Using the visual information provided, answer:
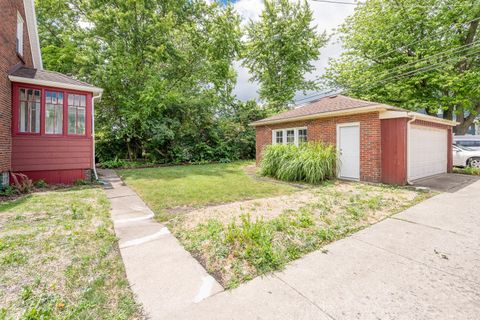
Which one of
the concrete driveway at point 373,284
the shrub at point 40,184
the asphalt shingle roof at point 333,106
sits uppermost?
the asphalt shingle roof at point 333,106

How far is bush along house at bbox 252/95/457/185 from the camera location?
7.32 m

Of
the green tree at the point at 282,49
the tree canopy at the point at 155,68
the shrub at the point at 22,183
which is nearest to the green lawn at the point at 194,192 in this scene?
the shrub at the point at 22,183

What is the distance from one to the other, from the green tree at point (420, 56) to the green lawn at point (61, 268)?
17.2 m

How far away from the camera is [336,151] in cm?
873

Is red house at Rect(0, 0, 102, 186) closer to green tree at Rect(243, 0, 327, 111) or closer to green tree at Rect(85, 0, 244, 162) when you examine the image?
green tree at Rect(85, 0, 244, 162)

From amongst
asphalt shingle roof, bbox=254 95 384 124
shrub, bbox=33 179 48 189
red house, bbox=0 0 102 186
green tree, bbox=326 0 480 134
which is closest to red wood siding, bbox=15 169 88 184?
red house, bbox=0 0 102 186

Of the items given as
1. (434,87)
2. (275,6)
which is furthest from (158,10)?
(434,87)

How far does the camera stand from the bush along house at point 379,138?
7324 mm

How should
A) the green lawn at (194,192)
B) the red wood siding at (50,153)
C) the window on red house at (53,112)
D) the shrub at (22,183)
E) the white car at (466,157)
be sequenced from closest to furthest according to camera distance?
the green lawn at (194,192) → the shrub at (22,183) → the red wood siding at (50,153) → the window on red house at (53,112) → the white car at (466,157)

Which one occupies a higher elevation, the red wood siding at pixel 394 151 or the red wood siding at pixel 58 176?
the red wood siding at pixel 394 151

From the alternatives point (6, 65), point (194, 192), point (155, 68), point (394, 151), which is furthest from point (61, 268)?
point (155, 68)

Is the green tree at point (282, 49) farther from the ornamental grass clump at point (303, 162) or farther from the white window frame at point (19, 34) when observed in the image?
the white window frame at point (19, 34)

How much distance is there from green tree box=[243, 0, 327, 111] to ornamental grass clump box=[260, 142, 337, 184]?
1293 centimetres

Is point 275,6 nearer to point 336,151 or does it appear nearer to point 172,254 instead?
point 336,151
